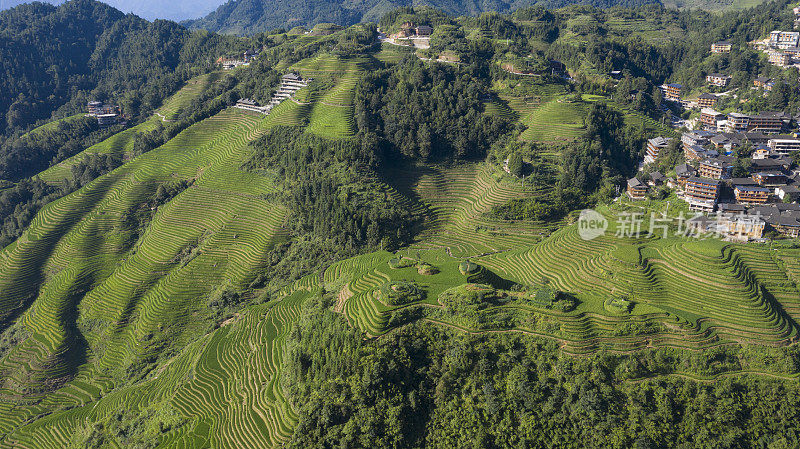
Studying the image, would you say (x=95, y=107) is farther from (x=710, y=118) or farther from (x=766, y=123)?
(x=766, y=123)

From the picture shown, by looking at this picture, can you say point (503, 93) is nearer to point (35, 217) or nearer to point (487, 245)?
point (487, 245)

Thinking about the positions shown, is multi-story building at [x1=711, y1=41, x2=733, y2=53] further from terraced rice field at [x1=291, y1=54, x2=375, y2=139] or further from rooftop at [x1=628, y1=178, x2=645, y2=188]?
terraced rice field at [x1=291, y1=54, x2=375, y2=139]

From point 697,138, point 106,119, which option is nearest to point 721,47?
point 697,138

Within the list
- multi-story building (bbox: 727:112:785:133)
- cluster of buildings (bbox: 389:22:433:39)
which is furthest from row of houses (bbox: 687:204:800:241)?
cluster of buildings (bbox: 389:22:433:39)

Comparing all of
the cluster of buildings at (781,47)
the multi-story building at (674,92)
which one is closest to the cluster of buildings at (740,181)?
the multi-story building at (674,92)

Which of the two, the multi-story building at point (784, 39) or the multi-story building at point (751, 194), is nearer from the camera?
the multi-story building at point (751, 194)

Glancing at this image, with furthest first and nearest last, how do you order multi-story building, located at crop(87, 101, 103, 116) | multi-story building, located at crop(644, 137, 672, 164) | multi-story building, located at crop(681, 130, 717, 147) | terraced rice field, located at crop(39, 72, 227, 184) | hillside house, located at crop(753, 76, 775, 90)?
1. multi-story building, located at crop(87, 101, 103, 116)
2. hillside house, located at crop(753, 76, 775, 90)
3. terraced rice field, located at crop(39, 72, 227, 184)
4. multi-story building, located at crop(644, 137, 672, 164)
5. multi-story building, located at crop(681, 130, 717, 147)

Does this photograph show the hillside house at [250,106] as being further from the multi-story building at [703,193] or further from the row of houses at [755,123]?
the row of houses at [755,123]
